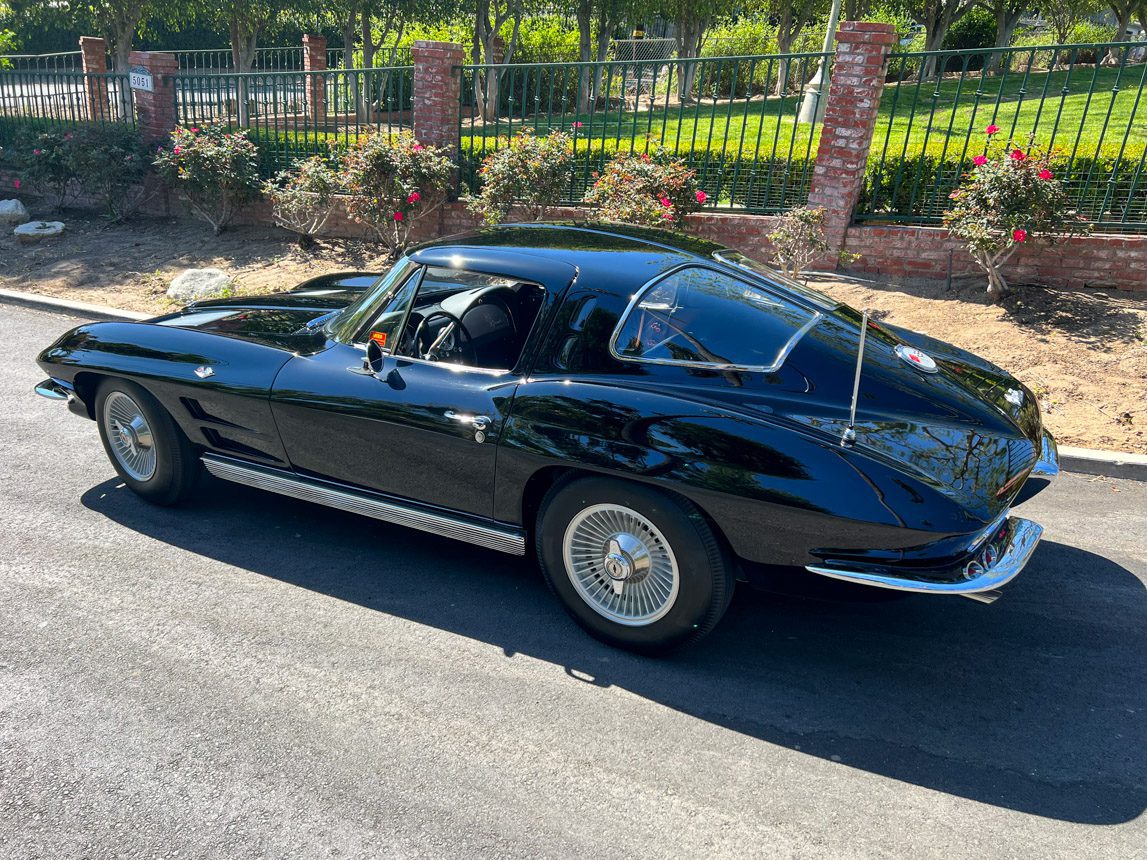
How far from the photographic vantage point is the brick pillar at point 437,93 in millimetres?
10828

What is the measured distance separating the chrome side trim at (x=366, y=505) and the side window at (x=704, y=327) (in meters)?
0.96

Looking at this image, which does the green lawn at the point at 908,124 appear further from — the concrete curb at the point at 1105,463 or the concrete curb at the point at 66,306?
the concrete curb at the point at 66,306

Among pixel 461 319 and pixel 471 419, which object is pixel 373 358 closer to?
pixel 461 319

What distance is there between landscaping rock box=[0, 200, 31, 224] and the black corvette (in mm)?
10402

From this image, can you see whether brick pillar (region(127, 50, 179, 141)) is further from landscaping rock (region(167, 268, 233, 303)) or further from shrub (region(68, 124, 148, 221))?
landscaping rock (region(167, 268, 233, 303))

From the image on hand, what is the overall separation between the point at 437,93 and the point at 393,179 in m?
1.34

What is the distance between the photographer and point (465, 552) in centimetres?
466

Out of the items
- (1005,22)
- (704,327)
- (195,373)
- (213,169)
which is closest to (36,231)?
(213,169)

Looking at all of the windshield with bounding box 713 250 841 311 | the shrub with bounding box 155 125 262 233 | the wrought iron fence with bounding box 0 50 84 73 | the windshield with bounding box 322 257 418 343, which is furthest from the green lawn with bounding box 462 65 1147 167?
the wrought iron fence with bounding box 0 50 84 73

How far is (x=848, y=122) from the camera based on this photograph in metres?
8.55

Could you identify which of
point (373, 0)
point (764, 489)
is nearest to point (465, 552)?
point (764, 489)

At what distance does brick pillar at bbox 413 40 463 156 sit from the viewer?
1083 centimetres

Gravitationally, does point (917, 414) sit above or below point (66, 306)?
above

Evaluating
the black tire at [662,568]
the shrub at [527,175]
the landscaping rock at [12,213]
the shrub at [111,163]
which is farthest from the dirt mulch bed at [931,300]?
the black tire at [662,568]
